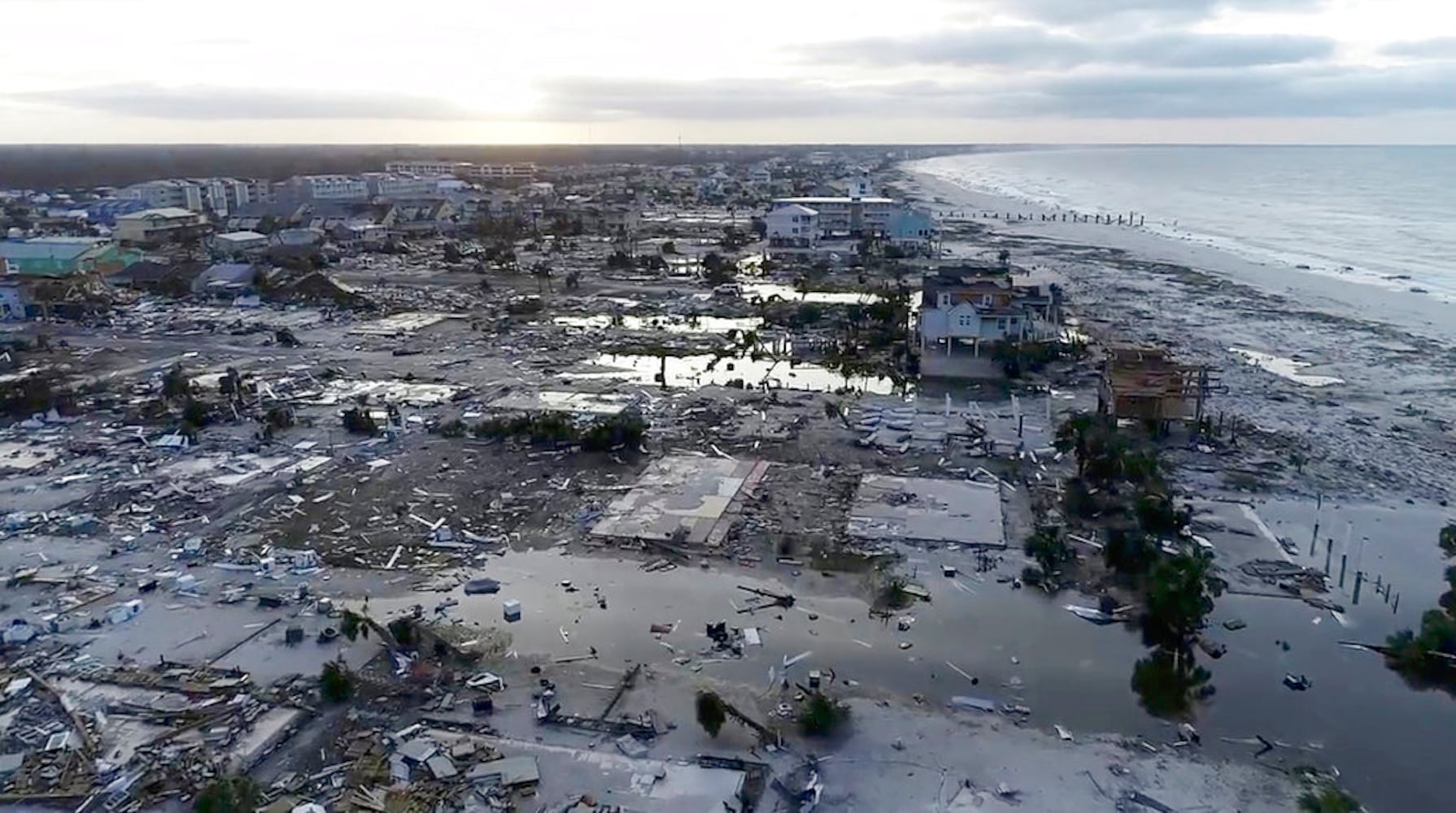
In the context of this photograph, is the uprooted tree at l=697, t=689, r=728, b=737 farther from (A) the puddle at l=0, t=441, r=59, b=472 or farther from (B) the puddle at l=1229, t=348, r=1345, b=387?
(B) the puddle at l=1229, t=348, r=1345, b=387

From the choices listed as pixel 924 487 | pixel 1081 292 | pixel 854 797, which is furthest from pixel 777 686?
pixel 1081 292

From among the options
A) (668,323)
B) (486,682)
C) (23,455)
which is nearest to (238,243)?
(668,323)

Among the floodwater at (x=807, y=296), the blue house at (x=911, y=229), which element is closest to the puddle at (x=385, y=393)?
the floodwater at (x=807, y=296)

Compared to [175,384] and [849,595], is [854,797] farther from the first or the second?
[175,384]

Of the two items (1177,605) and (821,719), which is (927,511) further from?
(821,719)

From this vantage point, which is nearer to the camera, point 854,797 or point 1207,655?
point 854,797

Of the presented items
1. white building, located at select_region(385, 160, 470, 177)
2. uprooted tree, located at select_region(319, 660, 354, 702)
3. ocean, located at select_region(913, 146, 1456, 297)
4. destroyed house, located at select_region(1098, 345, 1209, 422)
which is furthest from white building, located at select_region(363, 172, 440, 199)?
uprooted tree, located at select_region(319, 660, 354, 702)

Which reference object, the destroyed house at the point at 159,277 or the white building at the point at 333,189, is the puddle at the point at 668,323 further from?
the white building at the point at 333,189
